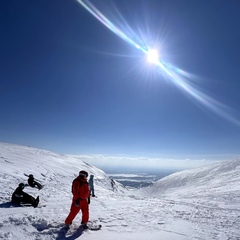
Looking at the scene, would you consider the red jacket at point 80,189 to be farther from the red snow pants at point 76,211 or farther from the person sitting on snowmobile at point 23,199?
the person sitting on snowmobile at point 23,199

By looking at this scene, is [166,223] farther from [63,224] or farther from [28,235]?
[28,235]

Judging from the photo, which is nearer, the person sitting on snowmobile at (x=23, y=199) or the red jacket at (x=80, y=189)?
the red jacket at (x=80, y=189)

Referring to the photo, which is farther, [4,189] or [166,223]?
[4,189]

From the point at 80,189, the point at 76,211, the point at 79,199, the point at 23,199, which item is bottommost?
the point at 76,211

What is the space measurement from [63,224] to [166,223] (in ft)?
15.6

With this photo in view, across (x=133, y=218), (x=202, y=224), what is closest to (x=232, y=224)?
(x=202, y=224)

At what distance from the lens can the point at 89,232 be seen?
8852mm

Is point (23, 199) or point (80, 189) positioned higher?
point (80, 189)

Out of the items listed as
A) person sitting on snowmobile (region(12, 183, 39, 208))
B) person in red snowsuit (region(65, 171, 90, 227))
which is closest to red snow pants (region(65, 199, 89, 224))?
person in red snowsuit (region(65, 171, 90, 227))

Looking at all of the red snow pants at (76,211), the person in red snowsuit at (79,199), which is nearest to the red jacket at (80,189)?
the person in red snowsuit at (79,199)

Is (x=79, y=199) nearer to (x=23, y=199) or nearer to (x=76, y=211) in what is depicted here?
(x=76, y=211)

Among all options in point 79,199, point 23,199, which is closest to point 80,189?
point 79,199

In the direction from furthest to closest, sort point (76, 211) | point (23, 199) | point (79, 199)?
point (23, 199)
point (79, 199)
point (76, 211)

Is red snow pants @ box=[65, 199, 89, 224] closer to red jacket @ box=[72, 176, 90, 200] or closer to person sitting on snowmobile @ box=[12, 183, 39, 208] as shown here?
red jacket @ box=[72, 176, 90, 200]
